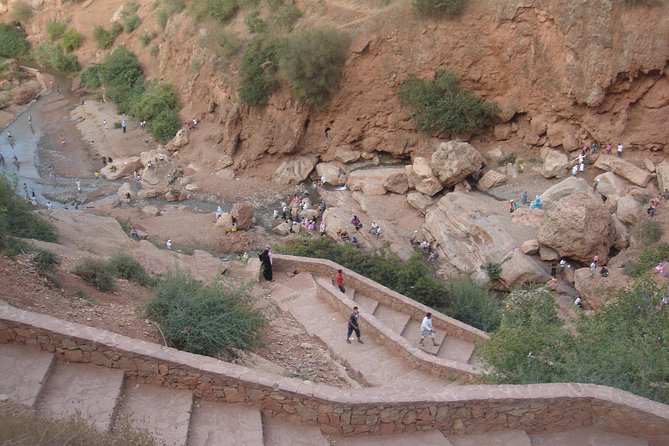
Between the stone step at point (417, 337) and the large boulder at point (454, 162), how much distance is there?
43.2ft

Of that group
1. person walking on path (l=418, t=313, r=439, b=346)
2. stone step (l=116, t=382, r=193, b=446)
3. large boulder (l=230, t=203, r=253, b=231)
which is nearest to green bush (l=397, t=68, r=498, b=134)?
large boulder (l=230, t=203, r=253, b=231)

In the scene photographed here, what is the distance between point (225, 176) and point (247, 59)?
5.97m

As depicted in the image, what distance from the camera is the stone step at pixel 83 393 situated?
5.37m

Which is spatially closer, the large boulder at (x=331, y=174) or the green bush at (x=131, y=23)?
the large boulder at (x=331, y=174)

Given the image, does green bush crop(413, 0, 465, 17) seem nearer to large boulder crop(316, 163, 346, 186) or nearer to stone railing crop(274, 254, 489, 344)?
large boulder crop(316, 163, 346, 186)

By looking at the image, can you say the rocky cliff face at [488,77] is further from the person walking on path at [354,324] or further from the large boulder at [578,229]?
the person walking on path at [354,324]

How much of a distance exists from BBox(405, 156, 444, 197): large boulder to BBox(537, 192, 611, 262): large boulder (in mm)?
6038

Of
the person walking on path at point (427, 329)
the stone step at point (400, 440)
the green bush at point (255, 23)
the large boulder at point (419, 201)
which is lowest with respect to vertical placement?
the large boulder at point (419, 201)

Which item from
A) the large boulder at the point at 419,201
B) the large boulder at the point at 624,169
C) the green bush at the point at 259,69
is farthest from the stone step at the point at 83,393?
the green bush at the point at 259,69

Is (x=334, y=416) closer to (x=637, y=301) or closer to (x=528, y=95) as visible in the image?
(x=637, y=301)

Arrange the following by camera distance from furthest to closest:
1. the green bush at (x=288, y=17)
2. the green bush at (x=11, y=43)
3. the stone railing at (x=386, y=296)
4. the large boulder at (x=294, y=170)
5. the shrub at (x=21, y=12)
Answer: the shrub at (x=21, y=12), the green bush at (x=11, y=43), the green bush at (x=288, y=17), the large boulder at (x=294, y=170), the stone railing at (x=386, y=296)

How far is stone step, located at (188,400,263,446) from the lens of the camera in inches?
225

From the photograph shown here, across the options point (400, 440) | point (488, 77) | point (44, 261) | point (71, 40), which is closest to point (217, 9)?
point (71, 40)

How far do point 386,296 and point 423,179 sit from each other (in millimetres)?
12767
